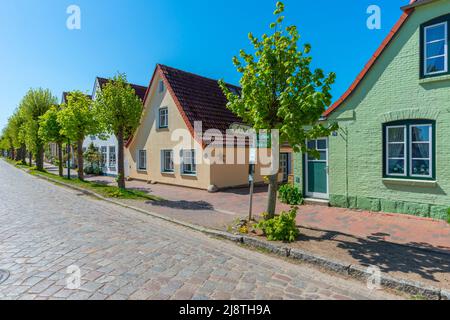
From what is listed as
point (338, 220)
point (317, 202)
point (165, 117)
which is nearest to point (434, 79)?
point (338, 220)

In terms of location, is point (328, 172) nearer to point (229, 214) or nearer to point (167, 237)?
point (229, 214)

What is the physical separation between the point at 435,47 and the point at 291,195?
650 cm

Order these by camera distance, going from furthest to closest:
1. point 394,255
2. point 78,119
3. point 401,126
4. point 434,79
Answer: point 78,119 → point 401,126 → point 434,79 → point 394,255

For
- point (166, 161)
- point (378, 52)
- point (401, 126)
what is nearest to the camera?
point (401, 126)

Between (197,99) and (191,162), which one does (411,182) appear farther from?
(197,99)

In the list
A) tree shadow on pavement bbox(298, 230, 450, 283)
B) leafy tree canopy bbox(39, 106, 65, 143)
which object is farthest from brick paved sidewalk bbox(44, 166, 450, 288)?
leafy tree canopy bbox(39, 106, 65, 143)

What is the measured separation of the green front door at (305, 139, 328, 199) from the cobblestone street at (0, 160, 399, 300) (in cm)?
544

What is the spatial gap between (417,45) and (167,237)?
8989mm

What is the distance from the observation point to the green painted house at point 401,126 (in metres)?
7.59

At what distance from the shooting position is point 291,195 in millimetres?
10609

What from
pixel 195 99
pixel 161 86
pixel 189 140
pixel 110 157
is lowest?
pixel 110 157

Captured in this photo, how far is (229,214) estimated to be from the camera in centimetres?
888

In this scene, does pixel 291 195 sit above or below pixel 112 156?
below

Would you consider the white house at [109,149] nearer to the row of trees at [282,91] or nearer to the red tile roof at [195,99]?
the red tile roof at [195,99]
